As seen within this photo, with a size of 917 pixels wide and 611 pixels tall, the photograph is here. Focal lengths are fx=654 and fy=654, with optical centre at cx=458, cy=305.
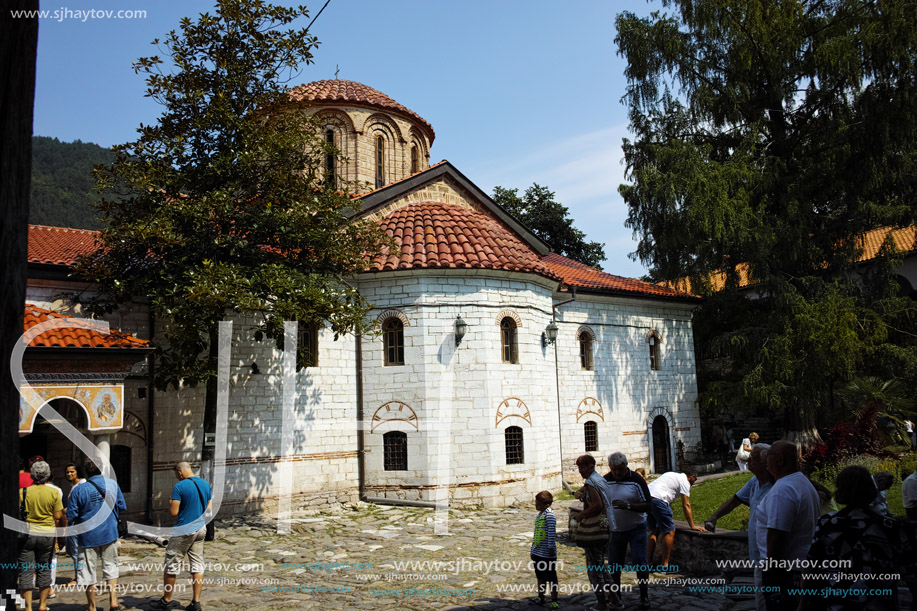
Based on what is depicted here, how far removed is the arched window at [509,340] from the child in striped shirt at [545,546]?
772 cm

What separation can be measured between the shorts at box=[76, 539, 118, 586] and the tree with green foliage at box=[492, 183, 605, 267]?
28.4 m

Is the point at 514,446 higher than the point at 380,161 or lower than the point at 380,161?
lower

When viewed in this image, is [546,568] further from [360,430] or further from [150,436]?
[150,436]

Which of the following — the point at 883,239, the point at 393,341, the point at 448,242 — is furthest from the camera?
the point at 883,239

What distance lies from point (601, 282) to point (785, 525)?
48.2 feet

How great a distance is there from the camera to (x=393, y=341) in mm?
14070

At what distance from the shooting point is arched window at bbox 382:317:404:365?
14.0 meters

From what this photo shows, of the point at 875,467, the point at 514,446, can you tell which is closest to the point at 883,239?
the point at 875,467

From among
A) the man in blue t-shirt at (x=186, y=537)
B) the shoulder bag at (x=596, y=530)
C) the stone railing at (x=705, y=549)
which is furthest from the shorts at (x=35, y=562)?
the stone railing at (x=705, y=549)

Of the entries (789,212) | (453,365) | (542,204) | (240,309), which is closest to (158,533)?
(240,309)

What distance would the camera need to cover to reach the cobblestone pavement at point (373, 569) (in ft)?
23.3

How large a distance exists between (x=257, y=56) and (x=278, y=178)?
2102mm

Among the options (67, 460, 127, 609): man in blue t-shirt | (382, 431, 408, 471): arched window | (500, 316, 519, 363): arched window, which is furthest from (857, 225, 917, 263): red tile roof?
(67, 460, 127, 609): man in blue t-shirt

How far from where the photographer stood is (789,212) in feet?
54.1
